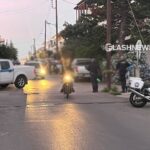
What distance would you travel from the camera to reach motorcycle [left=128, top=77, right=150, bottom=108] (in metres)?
18.8

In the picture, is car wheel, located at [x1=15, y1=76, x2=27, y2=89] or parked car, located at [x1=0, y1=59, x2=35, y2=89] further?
car wheel, located at [x1=15, y1=76, x2=27, y2=89]

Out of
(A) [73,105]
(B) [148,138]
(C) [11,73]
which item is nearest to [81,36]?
(C) [11,73]

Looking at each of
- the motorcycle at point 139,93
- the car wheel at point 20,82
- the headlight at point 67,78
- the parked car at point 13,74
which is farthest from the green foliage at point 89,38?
the motorcycle at point 139,93

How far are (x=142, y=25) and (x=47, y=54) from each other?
2477 inches

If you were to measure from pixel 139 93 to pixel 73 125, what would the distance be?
5.84 m

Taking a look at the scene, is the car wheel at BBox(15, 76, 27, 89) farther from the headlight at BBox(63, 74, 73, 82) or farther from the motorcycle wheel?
the motorcycle wheel

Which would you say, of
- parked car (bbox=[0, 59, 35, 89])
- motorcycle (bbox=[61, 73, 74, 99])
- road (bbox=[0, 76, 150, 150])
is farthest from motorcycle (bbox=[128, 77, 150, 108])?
parked car (bbox=[0, 59, 35, 89])

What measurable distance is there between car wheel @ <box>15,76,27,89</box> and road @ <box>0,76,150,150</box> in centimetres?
995

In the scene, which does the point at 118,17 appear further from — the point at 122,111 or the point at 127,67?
Answer: the point at 122,111

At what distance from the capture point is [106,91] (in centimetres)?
2664

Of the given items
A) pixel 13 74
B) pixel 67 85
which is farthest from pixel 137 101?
pixel 13 74

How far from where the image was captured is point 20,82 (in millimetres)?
31234

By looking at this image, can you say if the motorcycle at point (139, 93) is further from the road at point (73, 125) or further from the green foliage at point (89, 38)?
the green foliage at point (89, 38)

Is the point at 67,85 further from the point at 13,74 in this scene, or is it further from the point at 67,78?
the point at 13,74
